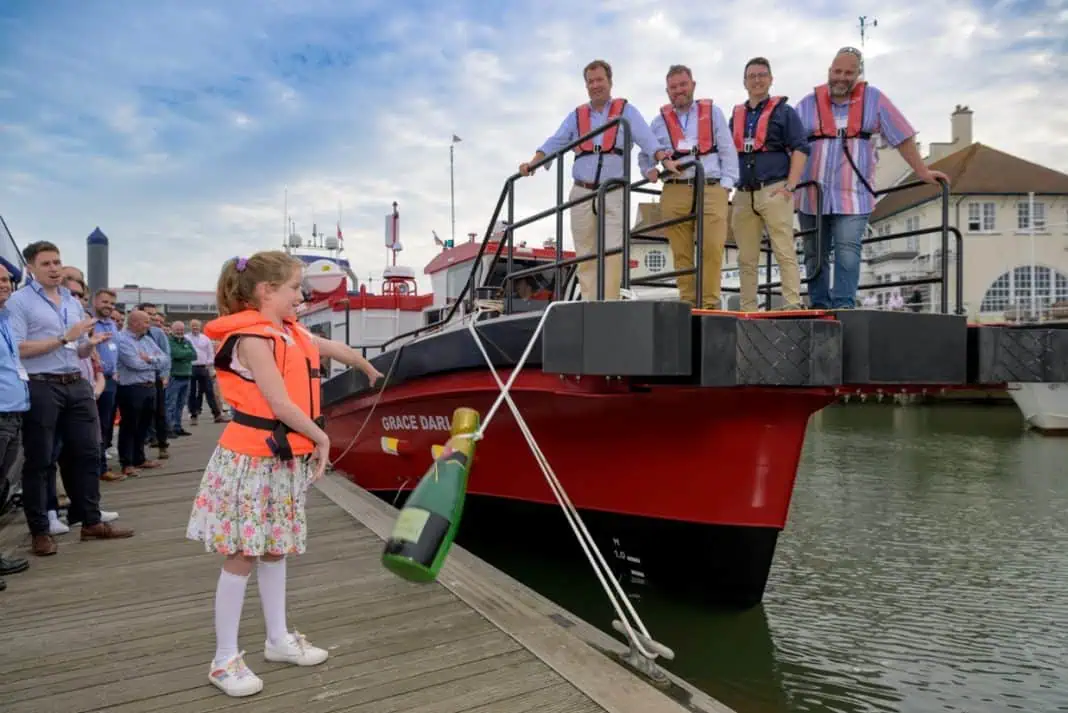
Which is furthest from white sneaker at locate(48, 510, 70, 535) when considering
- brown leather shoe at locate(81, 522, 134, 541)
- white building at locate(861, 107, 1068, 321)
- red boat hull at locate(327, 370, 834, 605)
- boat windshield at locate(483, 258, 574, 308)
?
white building at locate(861, 107, 1068, 321)

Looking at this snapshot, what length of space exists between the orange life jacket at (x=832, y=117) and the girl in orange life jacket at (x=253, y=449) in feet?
11.1

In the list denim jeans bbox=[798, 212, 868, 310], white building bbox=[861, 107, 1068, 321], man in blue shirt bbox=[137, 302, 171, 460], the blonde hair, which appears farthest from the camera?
white building bbox=[861, 107, 1068, 321]

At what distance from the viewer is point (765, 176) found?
448 cm

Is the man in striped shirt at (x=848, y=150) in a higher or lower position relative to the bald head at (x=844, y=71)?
lower

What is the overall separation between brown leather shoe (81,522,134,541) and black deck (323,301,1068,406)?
2825 millimetres

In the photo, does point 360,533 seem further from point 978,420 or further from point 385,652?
point 978,420

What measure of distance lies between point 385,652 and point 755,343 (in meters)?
2.00

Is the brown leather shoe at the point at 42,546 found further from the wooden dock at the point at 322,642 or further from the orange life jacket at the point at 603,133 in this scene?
the orange life jacket at the point at 603,133

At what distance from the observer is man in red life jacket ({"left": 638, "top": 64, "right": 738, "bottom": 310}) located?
14.2 feet

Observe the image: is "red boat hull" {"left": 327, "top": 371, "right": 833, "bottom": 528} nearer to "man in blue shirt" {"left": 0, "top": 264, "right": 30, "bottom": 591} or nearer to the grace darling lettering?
the grace darling lettering

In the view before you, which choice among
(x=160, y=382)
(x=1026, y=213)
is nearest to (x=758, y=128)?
(x=160, y=382)

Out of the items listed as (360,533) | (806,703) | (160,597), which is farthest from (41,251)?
(806,703)

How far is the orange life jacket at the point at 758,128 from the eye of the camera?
175 inches

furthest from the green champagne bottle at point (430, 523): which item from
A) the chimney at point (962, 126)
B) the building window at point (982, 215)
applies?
the chimney at point (962, 126)
